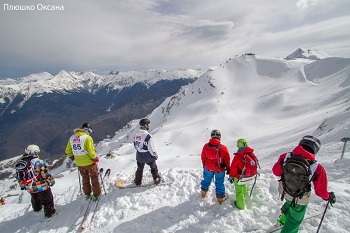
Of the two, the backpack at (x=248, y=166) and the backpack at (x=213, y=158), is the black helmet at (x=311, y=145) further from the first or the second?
the backpack at (x=213, y=158)

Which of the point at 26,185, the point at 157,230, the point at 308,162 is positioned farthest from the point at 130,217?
the point at 308,162

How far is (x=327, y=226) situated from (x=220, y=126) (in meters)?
32.6

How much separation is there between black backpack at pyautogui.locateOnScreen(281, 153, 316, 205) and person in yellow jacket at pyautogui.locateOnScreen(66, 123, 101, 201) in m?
6.66

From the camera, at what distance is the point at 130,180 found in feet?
31.7

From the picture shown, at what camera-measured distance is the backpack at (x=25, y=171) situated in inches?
280

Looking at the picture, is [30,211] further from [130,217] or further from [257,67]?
[257,67]

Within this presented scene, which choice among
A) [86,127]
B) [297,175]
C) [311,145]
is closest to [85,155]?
[86,127]

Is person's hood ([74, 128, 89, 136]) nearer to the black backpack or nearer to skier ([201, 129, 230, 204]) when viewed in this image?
skier ([201, 129, 230, 204])

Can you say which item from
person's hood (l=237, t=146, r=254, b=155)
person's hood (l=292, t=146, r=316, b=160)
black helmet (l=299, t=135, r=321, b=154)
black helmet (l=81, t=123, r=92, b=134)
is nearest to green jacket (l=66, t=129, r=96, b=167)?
black helmet (l=81, t=123, r=92, b=134)

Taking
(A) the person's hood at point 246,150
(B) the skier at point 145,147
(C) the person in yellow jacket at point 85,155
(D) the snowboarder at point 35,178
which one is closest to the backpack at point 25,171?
(D) the snowboarder at point 35,178

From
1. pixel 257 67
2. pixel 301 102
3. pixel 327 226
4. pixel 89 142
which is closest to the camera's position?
pixel 327 226

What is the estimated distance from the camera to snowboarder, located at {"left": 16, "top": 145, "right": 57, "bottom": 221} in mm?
7172

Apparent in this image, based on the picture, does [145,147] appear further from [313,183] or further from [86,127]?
[313,183]

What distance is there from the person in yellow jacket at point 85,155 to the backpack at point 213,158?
444cm
